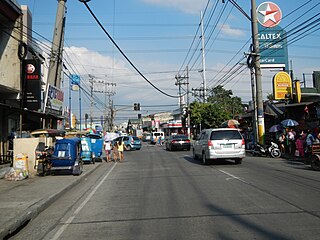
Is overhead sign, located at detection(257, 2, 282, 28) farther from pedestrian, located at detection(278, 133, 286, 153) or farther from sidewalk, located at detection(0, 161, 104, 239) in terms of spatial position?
sidewalk, located at detection(0, 161, 104, 239)

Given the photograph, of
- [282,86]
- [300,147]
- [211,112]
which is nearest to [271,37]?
[282,86]

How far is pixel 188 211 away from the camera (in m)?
7.69

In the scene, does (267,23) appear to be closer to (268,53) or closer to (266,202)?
(268,53)

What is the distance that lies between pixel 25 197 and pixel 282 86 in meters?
20.5

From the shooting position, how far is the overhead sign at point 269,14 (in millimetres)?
25297

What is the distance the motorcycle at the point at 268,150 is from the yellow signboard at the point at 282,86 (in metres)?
4.27

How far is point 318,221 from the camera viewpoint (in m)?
6.49

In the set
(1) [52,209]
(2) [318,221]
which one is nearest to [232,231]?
(2) [318,221]

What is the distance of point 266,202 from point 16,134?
49.8 feet

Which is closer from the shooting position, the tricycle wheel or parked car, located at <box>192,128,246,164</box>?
the tricycle wheel

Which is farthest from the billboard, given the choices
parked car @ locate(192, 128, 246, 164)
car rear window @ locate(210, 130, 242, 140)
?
parked car @ locate(192, 128, 246, 164)

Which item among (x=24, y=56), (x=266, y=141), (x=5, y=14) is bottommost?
(x=266, y=141)

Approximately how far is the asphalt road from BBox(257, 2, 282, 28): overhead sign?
1620cm

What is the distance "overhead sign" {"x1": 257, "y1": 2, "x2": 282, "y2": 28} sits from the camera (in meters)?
25.3
